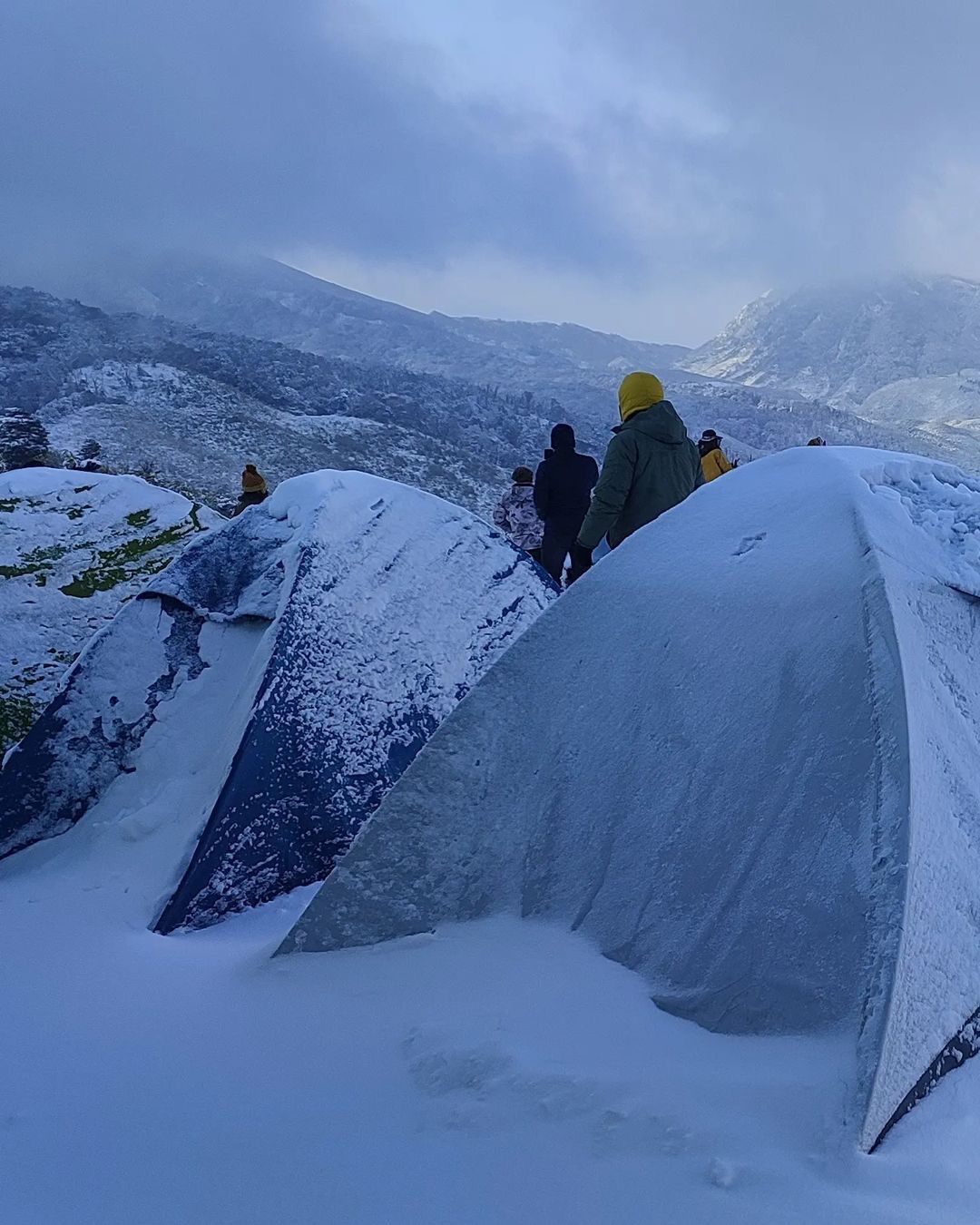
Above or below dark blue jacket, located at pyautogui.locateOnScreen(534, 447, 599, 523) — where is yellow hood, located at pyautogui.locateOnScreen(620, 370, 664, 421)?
above

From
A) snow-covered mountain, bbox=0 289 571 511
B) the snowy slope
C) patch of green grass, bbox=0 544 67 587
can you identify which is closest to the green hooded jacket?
the snowy slope

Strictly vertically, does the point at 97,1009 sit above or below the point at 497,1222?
below

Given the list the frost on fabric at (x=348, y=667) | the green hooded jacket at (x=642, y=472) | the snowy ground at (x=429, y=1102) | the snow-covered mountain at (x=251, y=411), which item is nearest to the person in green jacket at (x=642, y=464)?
the green hooded jacket at (x=642, y=472)

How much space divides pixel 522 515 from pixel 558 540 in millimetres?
995

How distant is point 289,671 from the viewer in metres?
3.54

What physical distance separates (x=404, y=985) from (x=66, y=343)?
1770 inches

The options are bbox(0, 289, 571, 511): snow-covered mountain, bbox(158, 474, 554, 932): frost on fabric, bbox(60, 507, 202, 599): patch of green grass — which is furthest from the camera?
bbox(0, 289, 571, 511): snow-covered mountain

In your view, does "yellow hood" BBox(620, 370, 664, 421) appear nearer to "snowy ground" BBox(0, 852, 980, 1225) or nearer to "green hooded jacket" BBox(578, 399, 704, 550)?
"green hooded jacket" BBox(578, 399, 704, 550)

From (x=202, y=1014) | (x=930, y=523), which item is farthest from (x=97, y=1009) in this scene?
(x=930, y=523)

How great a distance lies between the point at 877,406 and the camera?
108938 millimetres

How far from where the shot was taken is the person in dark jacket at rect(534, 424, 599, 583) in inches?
247

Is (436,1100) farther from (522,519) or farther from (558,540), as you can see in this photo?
(522,519)

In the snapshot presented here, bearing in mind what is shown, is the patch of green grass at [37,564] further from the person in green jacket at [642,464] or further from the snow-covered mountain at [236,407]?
the snow-covered mountain at [236,407]

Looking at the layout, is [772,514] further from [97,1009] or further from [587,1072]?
[97,1009]
